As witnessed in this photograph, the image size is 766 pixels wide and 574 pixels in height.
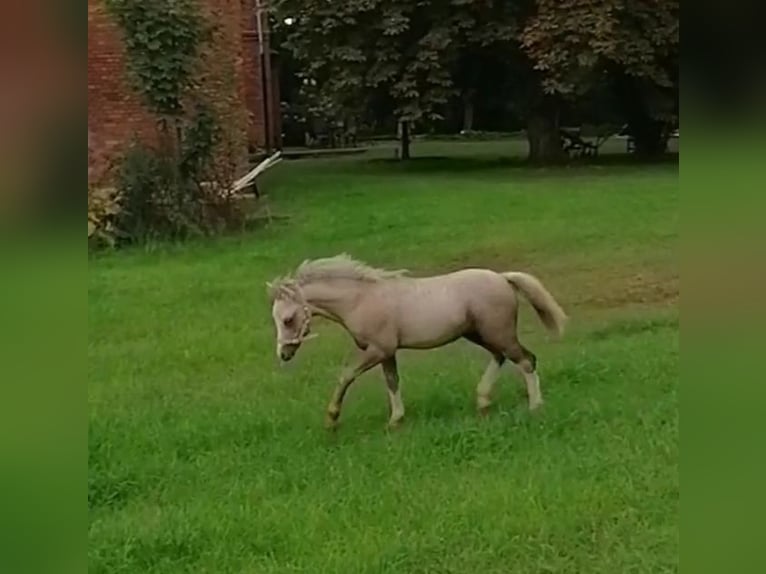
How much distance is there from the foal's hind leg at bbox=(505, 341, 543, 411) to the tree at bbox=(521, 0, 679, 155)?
1.54 ft

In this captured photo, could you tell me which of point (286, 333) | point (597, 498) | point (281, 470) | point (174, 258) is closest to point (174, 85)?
point (174, 258)

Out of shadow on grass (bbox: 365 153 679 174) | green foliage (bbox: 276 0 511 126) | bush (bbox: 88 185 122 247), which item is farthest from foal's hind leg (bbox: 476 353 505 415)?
bush (bbox: 88 185 122 247)

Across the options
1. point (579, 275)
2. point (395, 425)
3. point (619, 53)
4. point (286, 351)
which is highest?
point (619, 53)

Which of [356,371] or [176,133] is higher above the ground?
[176,133]

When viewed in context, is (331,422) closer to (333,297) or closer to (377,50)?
(333,297)

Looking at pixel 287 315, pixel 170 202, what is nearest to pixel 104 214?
pixel 170 202

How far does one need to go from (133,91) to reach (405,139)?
417 millimetres

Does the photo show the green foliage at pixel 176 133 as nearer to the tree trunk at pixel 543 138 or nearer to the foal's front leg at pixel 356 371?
the foal's front leg at pixel 356 371

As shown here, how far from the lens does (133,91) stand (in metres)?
1.53

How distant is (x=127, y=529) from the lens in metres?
1.46

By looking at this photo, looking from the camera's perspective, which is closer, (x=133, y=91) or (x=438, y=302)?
(x=133, y=91)

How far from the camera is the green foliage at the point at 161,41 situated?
1.52 metres
